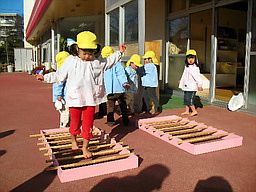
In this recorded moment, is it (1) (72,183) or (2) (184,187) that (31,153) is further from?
(2) (184,187)

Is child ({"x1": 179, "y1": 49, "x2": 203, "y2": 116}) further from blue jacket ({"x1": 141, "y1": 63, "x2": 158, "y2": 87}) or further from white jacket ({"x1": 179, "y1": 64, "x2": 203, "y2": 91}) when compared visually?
blue jacket ({"x1": 141, "y1": 63, "x2": 158, "y2": 87})

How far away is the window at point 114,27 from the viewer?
8.93m

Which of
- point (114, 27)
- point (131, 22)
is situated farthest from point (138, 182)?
point (114, 27)

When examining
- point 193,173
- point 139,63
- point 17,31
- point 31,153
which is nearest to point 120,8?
point 139,63

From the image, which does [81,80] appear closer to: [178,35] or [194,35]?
[178,35]

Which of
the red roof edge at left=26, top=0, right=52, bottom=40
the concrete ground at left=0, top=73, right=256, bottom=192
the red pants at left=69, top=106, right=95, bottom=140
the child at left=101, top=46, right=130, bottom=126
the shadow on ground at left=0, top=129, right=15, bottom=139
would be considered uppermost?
the red roof edge at left=26, top=0, right=52, bottom=40

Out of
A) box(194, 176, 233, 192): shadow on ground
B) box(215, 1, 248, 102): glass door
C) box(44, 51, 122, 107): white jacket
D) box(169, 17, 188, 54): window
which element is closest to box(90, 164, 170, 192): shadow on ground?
box(194, 176, 233, 192): shadow on ground

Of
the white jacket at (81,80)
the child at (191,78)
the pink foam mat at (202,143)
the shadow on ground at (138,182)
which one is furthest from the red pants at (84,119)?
the child at (191,78)

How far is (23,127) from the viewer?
6.03 m

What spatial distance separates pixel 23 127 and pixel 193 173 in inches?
150

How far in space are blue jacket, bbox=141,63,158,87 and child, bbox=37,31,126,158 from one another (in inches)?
121

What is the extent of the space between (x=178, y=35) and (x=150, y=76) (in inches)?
169

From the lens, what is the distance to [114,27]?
9.18 meters

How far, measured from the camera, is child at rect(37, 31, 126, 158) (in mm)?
3934
